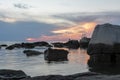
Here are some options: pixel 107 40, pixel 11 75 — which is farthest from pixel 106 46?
pixel 11 75

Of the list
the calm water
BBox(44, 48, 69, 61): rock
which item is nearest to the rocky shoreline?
the calm water

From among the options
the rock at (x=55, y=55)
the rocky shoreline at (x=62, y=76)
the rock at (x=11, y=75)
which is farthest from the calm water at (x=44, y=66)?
the rocky shoreline at (x=62, y=76)

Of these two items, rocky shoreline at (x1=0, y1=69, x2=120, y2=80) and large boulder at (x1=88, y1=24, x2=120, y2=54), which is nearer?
rocky shoreline at (x1=0, y1=69, x2=120, y2=80)

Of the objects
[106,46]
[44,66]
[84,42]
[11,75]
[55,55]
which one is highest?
[11,75]

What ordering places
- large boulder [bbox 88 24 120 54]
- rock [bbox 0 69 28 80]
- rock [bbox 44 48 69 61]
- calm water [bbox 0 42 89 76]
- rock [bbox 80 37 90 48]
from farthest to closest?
1. rock [bbox 80 37 90 48]
2. rock [bbox 44 48 69 61]
3. large boulder [bbox 88 24 120 54]
4. calm water [bbox 0 42 89 76]
5. rock [bbox 0 69 28 80]

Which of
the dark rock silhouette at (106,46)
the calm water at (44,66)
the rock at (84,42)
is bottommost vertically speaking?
the rock at (84,42)

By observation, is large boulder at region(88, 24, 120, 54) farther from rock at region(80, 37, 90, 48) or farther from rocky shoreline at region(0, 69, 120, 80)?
rock at region(80, 37, 90, 48)

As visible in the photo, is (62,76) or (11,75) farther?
(11,75)

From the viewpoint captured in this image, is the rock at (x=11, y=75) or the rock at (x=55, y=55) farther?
the rock at (x=55, y=55)

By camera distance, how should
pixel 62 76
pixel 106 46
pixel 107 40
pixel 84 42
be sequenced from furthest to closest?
pixel 84 42 < pixel 107 40 < pixel 106 46 < pixel 62 76

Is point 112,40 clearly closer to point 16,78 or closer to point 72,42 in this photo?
point 16,78

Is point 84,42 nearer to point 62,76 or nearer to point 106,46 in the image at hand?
point 106,46

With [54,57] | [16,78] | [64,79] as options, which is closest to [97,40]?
[54,57]

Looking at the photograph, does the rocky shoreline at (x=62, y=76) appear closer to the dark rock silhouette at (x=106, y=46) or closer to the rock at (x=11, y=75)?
the rock at (x=11, y=75)
